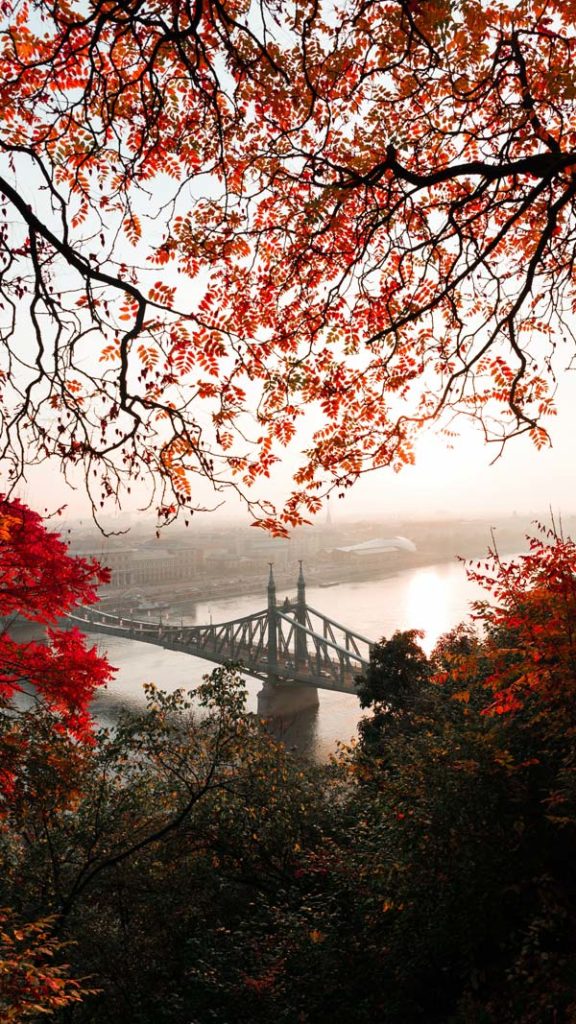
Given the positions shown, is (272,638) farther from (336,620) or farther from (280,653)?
(336,620)

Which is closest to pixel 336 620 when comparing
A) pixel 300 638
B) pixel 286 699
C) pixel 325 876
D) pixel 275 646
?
pixel 300 638

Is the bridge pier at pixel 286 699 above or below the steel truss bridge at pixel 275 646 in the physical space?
below

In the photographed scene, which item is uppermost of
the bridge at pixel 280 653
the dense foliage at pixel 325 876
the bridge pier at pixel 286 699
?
the dense foliage at pixel 325 876

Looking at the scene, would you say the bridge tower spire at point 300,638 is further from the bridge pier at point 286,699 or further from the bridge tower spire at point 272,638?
the bridge pier at point 286,699

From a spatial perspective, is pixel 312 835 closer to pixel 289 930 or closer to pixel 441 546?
pixel 289 930

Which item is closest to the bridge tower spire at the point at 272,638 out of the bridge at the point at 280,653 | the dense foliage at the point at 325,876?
the bridge at the point at 280,653

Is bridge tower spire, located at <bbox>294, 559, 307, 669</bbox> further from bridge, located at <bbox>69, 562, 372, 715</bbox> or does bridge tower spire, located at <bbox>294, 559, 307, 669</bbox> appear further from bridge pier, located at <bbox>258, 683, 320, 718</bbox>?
bridge pier, located at <bbox>258, 683, 320, 718</bbox>

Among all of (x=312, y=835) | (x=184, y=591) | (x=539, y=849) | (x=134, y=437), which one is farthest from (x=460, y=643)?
(x=184, y=591)
